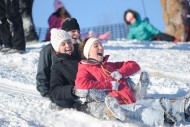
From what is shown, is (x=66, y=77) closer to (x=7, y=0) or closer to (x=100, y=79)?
(x=100, y=79)

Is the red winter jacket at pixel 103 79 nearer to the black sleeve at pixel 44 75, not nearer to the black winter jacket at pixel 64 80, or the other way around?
the black winter jacket at pixel 64 80

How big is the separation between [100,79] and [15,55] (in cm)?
399

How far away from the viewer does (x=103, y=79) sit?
15.3ft

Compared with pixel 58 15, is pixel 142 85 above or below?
below

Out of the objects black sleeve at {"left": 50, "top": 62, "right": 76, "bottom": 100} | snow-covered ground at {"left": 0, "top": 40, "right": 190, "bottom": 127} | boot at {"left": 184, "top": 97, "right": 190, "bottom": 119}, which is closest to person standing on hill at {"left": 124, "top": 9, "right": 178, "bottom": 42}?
snow-covered ground at {"left": 0, "top": 40, "right": 190, "bottom": 127}

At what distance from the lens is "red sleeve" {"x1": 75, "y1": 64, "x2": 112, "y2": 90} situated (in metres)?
4.46

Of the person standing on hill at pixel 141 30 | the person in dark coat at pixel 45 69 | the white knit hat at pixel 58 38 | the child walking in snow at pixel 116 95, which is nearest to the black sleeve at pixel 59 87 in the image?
the child walking in snow at pixel 116 95

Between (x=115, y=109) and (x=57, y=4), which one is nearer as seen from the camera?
(x=115, y=109)

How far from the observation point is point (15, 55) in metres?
8.34

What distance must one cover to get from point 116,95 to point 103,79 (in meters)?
0.23

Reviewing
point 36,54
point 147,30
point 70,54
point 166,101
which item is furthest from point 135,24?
point 166,101

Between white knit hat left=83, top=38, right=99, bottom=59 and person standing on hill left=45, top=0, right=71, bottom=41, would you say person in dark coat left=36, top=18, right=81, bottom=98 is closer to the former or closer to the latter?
white knit hat left=83, top=38, right=99, bottom=59

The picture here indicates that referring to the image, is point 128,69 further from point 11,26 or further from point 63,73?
point 11,26

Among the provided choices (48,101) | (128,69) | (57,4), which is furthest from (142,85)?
(57,4)
